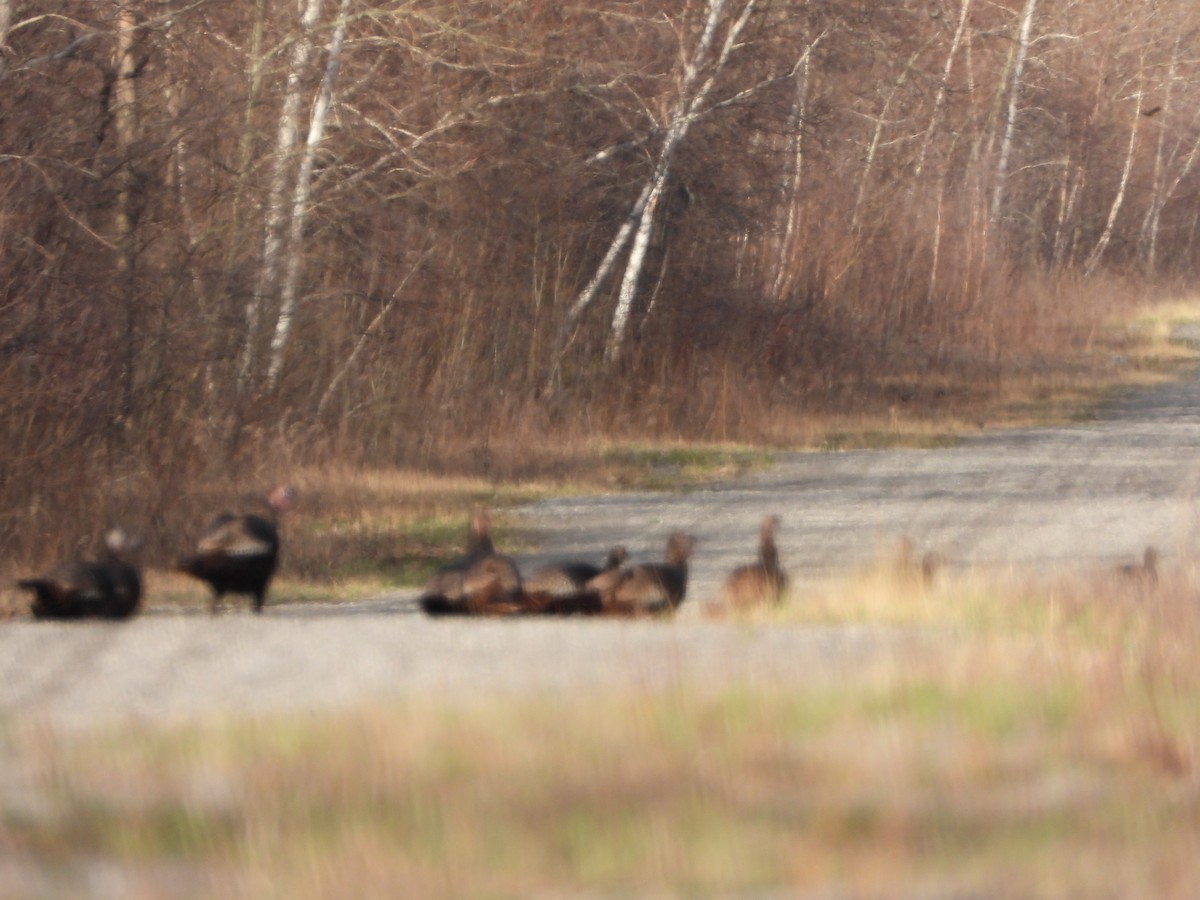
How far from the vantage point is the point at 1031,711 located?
244 inches

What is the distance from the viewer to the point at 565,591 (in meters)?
8.77

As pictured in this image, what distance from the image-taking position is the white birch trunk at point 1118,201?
57.5 meters

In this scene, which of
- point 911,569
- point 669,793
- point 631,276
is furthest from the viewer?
point 631,276

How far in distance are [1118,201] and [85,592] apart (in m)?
52.9

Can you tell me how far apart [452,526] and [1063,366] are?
2009 centimetres

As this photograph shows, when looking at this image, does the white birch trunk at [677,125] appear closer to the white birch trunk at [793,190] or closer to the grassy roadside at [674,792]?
the white birch trunk at [793,190]

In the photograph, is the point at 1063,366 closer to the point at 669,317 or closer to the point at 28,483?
the point at 669,317

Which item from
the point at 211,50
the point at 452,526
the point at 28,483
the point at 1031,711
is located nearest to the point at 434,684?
the point at 1031,711

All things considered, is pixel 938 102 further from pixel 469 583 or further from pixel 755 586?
pixel 469 583

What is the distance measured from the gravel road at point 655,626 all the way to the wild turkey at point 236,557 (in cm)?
16

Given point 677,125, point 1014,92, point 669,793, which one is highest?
point 1014,92

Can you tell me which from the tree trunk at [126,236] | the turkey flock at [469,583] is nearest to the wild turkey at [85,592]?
the turkey flock at [469,583]

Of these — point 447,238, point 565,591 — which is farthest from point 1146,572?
point 447,238

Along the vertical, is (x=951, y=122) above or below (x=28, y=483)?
above
